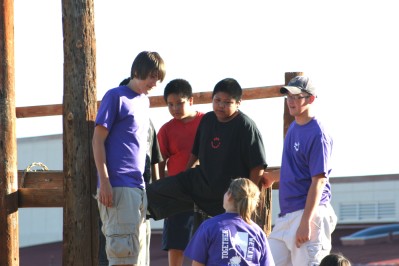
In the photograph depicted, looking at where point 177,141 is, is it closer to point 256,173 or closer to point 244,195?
point 256,173

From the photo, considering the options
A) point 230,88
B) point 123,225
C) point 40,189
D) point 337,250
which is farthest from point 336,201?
point 123,225

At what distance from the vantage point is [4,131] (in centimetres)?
932

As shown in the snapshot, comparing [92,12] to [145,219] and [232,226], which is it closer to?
[145,219]

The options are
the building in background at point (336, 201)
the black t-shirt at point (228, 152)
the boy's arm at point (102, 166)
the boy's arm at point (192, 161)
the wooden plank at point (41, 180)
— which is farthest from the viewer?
the building in background at point (336, 201)

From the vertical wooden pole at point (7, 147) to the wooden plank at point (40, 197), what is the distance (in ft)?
0.18

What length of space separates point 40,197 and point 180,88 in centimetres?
146

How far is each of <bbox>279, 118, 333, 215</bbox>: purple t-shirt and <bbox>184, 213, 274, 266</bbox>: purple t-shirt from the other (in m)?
A: 0.57

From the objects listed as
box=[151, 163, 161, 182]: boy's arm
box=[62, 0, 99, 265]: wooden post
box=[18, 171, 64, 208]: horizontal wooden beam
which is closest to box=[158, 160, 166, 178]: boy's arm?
box=[151, 163, 161, 182]: boy's arm

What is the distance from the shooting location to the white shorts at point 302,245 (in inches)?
293

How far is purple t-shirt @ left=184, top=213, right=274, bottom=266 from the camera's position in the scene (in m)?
7.04

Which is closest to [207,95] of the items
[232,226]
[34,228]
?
[232,226]

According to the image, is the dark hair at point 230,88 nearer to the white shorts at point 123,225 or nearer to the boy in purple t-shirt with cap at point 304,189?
the boy in purple t-shirt with cap at point 304,189

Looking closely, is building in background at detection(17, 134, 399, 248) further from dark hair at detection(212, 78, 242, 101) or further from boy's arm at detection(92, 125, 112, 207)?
boy's arm at detection(92, 125, 112, 207)

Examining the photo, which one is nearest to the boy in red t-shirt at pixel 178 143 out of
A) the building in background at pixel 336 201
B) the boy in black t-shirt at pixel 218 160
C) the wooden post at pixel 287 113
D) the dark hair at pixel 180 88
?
the dark hair at pixel 180 88
